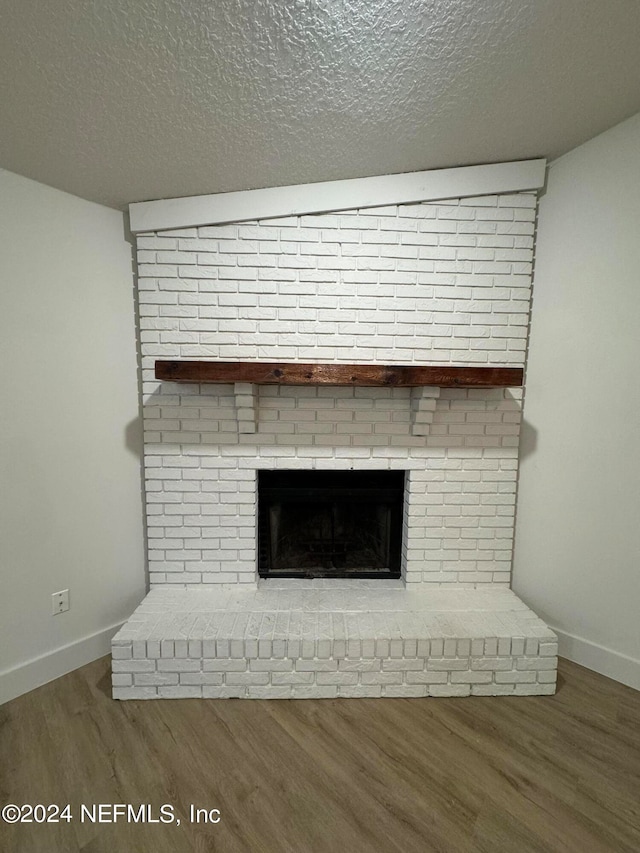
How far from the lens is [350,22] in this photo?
1.02 metres

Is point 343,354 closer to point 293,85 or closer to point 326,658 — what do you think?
point 293,85

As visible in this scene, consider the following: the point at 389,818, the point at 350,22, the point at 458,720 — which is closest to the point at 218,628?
the point at 389,818

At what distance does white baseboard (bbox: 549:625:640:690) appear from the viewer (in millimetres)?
1691

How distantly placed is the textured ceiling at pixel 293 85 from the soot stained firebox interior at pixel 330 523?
1486 mm

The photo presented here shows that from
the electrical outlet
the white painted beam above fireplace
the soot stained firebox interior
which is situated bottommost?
the electrical outlet

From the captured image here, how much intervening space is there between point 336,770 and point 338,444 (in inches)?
50.3

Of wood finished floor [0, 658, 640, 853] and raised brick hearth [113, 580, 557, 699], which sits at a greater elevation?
raised brick hearth [113, 580, 557, 699]

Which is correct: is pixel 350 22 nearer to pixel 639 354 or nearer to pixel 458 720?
pixel 639 354

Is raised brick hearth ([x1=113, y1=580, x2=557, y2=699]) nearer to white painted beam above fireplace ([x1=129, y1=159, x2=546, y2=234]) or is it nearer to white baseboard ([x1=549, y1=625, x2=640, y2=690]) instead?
white baseboard ([x1=549, y1=625, x2=640, y2=690])

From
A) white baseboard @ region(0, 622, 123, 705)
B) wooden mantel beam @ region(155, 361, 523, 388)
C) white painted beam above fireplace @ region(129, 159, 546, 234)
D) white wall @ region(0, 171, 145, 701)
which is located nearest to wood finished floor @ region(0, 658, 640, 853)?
white baseboard @ region(0, 622, 123, 705)

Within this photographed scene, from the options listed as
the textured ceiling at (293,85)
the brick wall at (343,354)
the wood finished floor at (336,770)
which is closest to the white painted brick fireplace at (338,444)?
the brick wall at (343,354)

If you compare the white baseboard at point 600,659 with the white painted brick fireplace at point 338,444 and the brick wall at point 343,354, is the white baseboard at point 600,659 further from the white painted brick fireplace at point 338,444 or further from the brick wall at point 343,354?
the brick wall at point 343,354

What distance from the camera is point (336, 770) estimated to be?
1.33 meters

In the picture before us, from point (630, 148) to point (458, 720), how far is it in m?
2.49
